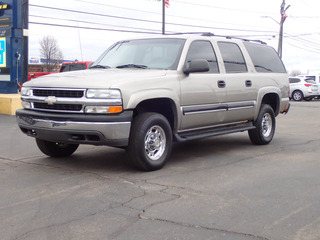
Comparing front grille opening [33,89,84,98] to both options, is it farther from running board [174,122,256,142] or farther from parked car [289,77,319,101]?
parked car [289,77,319,101]

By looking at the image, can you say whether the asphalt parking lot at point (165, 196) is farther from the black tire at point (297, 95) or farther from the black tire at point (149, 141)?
the black tire at point (297, 95)

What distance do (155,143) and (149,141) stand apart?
5.2 inches

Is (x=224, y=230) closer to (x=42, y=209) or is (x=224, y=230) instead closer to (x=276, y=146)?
(x=42, y=209)

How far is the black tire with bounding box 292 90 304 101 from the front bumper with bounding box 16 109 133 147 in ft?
77.1

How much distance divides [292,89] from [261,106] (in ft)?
66.7

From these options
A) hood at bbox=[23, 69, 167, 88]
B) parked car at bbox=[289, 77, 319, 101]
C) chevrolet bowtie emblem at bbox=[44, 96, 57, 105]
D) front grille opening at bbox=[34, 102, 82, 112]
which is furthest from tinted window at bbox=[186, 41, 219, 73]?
parked car at bbox=[289, 77, 319, 101]

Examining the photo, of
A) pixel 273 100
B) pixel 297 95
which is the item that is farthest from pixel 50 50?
pixel 273 100

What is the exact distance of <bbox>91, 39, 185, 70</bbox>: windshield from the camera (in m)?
6.57

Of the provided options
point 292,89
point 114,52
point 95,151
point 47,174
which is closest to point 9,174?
point 47,174

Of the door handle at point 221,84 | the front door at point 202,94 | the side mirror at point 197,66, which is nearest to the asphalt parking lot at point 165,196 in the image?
the front door at point 202,94

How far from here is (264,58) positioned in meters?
8.64

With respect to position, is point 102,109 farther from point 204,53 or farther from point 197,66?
point 204,53

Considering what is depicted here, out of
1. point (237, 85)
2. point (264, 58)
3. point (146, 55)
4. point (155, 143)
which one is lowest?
point (155, 143)

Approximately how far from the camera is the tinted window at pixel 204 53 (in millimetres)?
6789
